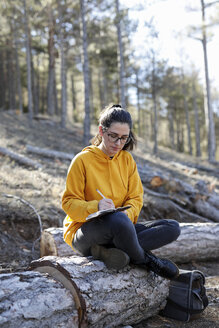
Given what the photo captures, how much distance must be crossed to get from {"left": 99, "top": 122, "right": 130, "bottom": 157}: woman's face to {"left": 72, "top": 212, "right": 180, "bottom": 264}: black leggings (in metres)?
0.67

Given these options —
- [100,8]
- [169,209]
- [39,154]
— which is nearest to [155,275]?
[169,209]

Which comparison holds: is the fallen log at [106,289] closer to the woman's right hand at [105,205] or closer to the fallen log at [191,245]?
the woman's right hand at [105,205]

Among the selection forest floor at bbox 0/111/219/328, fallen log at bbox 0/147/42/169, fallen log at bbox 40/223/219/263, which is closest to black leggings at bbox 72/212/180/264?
forest floor at bbox 0/111/219/328

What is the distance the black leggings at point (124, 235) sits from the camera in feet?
8.74

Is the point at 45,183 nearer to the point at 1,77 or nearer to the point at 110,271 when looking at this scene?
the point at 110,271

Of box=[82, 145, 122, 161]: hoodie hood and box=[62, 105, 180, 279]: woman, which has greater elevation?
box=[82, 145, 122, 161]: hoodie hood

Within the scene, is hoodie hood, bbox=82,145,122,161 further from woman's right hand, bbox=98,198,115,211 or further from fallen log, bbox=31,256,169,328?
fallen log, bbox=31,256,169,328

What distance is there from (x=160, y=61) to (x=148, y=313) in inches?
666

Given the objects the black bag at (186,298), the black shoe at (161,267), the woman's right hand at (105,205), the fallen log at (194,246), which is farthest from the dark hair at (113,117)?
the fallen log at (194,246)

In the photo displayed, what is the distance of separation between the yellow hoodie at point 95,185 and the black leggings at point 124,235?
0.12 meters

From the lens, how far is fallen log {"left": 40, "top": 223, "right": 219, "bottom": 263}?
4.35m

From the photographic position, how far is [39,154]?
34.2 feet

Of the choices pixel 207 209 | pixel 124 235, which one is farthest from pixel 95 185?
pixel 207 209

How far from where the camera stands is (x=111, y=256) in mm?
2764
